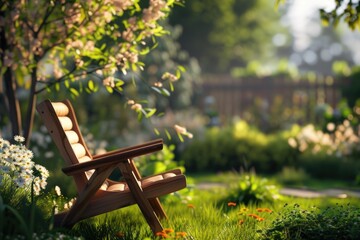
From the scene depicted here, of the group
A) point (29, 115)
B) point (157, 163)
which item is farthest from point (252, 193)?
point (29, 115)

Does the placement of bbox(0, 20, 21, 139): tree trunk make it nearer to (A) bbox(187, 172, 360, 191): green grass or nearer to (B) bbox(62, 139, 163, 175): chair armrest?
(B) bbox(62, 139, 163, 175): chair armrest

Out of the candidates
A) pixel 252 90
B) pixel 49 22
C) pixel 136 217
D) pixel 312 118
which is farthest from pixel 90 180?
pixel 252 90

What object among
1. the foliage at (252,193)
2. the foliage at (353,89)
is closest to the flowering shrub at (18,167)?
the foliage at (252,193)

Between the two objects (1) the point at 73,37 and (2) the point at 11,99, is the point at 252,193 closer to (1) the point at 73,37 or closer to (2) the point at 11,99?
(1) the point at 73,37

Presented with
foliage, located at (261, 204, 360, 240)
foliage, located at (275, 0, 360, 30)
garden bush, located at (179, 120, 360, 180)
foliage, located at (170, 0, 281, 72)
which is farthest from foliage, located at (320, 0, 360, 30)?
foliage, located at (170, 0, 281, 72)

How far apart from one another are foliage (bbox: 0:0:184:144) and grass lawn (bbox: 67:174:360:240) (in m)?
0.99

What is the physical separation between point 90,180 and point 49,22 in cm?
197

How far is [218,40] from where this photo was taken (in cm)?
2209

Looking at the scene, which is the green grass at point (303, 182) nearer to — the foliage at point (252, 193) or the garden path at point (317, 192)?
the garden path at point (317, 192)

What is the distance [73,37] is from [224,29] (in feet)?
54.4

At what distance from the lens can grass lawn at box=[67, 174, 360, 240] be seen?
4.15 m

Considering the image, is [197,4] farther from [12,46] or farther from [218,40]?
[12,46]

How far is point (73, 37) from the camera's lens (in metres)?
5.81

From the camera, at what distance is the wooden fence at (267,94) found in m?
14.8
